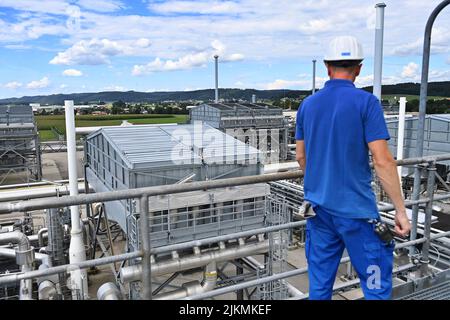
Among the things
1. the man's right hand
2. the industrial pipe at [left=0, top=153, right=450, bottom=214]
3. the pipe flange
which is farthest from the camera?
the pipe flange

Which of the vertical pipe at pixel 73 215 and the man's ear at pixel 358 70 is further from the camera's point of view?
the vertical pipe at pixel 73 215

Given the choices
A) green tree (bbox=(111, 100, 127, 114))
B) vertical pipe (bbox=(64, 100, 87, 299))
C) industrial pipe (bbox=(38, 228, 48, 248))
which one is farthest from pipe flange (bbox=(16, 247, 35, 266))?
green tree (bbox=(111, 100, 127, 114))

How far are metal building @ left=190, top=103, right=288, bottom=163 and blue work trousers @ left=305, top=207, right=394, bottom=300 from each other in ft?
63.9

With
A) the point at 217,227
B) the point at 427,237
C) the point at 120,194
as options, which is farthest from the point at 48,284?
the point at 427,237

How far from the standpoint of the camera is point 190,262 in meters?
8.72

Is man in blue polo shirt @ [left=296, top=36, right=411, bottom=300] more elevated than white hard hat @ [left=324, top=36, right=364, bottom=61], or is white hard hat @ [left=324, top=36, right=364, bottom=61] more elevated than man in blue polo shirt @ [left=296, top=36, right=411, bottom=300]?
white hard hat @ [left=324, top=36, right=364, bottom=61]

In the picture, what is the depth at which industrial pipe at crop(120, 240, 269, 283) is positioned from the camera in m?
8.09

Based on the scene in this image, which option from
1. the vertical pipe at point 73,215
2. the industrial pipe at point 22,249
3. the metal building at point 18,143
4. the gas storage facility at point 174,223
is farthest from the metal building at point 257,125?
the industrial pipe at point 22,249

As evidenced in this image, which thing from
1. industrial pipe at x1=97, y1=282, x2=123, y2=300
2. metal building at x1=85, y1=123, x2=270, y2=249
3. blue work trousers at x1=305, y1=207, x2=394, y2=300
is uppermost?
blue work trousers at x1=305, y1=207, x2=394, y2=300

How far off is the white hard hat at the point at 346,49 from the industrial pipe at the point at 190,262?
7.03 metres

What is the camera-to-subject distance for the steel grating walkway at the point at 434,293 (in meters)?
3.18

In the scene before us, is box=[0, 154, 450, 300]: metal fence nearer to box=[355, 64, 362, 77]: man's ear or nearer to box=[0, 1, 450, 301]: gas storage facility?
box=[355, 64, 362, 77]: man's ear

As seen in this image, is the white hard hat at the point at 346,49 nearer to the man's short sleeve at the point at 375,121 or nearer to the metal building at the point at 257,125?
the man's short sleeve at the point at 375,121
